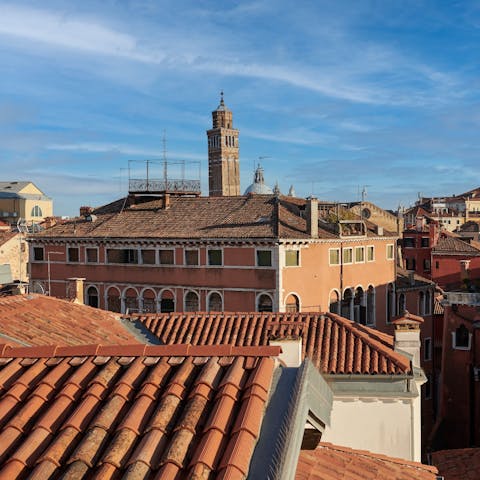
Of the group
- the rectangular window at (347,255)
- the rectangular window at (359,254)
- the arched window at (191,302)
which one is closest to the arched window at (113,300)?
the arched window at (191,302)

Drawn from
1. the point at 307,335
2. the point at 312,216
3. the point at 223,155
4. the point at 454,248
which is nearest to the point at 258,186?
the point at 223,155

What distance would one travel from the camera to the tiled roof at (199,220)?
25469mm

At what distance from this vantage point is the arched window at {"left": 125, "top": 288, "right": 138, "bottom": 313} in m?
28.0

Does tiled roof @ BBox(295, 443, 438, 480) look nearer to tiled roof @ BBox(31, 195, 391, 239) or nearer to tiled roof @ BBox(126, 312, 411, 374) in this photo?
tiled roof @ BBox(126, 312, 411, 374)

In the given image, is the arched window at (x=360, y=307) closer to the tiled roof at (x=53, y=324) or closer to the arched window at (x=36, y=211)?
the tiled roof at (x=53, y=324)

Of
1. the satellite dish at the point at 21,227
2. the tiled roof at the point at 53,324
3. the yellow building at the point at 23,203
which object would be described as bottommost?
the tiled roof at the point at 53,324

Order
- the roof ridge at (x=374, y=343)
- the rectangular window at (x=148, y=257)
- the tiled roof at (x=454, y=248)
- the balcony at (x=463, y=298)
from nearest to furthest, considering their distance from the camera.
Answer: the roof ridge at (x=374, y=343)
the balcony at (x=463, y=298)
the rectangular window at (x=148, y=257)
the tiled roof at (x=454, y=248)

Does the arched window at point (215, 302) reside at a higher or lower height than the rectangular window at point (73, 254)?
lower

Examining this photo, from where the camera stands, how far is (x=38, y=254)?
31375 millimetres

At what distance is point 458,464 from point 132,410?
9458 millimetres

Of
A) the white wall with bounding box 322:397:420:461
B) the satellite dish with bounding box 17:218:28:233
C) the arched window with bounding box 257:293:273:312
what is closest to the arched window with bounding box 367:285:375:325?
the arched window with bounding box 257:293:273:312

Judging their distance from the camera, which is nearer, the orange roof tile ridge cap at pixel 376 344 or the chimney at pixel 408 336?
the orange roof tile ridge cap at pixel 376 344

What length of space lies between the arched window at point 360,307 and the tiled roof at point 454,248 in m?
12.5

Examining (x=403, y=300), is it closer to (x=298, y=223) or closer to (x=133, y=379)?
(x=298, y=223)
